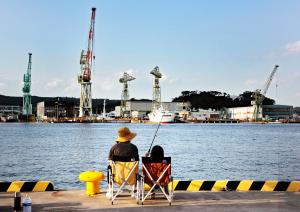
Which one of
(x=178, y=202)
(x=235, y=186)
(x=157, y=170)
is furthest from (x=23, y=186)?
(x=235, y=186)

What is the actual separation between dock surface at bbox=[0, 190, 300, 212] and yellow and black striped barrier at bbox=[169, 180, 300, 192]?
416 millimetres

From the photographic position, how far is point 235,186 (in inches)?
425

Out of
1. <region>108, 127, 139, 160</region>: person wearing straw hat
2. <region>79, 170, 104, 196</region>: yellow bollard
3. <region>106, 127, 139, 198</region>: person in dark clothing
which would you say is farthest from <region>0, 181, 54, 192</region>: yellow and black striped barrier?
<region>108, 127, 139, 160</region>: person wearing straw hat

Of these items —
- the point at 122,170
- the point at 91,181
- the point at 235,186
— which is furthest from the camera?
the point at 235,186

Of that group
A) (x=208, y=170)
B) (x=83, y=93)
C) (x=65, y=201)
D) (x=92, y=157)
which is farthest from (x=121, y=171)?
(x=83, y=93)

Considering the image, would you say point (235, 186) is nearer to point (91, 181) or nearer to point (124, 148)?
point (124, 148)

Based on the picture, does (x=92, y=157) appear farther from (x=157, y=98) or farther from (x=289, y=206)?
(x=157, y=98)

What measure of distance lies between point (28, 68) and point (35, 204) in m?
194

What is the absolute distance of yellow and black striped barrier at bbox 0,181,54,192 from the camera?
406 inches

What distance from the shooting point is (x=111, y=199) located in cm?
947

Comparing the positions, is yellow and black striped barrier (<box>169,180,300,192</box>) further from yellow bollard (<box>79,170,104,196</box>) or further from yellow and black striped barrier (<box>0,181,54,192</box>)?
yellow and black striped barrier (<box>0,181,54,192</box>)

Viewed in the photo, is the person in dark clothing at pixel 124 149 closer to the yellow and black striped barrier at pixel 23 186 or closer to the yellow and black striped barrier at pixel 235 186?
the yellow and black striped barrier at pixel 235 186

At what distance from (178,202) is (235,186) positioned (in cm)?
206

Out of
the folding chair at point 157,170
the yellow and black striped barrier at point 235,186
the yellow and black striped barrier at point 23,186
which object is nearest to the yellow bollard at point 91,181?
the yellow and black striped barrier at point 23,186
